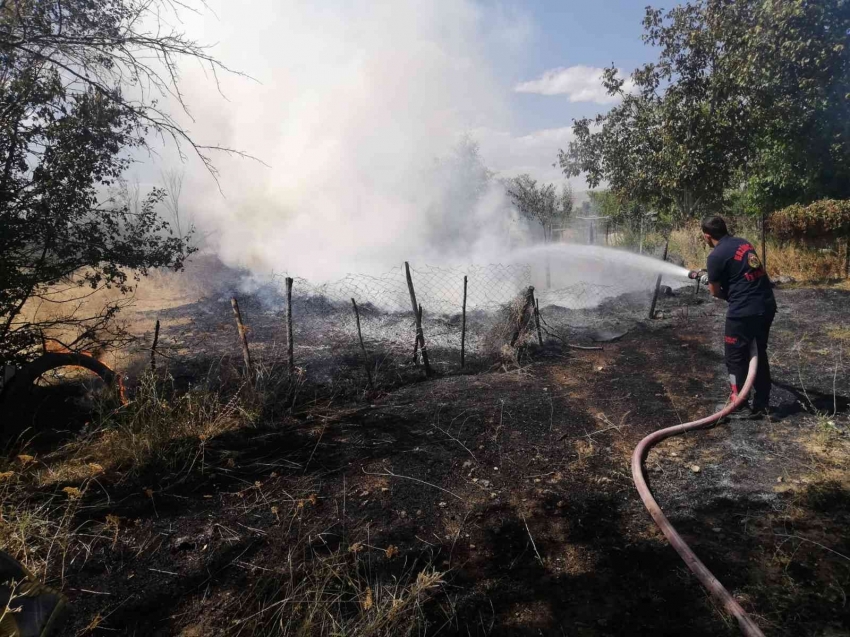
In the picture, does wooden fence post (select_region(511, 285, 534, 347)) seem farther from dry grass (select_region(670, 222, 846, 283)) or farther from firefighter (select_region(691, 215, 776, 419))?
dry grass (select_region(670, 222, 846, 283))

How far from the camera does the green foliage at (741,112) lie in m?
9.93

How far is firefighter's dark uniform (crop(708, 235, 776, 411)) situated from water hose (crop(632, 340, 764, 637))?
9 cm

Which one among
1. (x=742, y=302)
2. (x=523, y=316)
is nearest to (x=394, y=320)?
(x=523, y=316)

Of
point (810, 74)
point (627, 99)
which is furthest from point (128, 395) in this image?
point (810, 74)

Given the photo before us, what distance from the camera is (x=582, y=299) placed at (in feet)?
33.8

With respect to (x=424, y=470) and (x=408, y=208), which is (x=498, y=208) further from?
(x=424, y=470)

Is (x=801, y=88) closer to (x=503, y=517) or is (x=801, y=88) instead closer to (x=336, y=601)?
(x=503, y=517)

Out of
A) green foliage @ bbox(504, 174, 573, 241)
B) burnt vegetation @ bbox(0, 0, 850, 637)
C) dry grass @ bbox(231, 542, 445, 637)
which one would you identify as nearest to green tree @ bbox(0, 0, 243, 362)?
burnt vegetation @ bbox(0, 0, 850, 637)

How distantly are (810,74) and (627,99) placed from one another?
3.75m

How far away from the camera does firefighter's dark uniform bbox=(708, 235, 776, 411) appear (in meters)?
3.88

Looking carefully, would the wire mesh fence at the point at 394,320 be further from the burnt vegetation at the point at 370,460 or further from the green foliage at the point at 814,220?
the green foliage at the point at 814,220

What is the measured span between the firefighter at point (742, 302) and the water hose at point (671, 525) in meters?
0.09

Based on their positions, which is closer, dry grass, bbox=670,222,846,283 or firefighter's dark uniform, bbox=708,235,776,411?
firefighter's dark uniform, bbox=708,235,776,411

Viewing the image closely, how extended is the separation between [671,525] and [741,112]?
38.2ft
